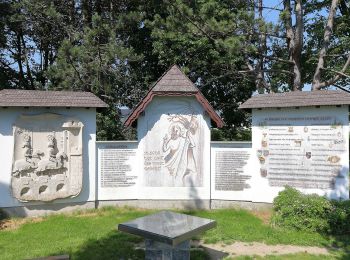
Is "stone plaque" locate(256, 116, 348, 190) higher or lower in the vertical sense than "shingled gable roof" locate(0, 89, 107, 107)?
lower

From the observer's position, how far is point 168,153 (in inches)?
428

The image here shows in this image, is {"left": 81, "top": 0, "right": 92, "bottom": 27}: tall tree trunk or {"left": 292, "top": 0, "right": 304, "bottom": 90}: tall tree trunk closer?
{"left": 292, "top": 0, "right": 304, "bottom": 90}: tall tree trunk

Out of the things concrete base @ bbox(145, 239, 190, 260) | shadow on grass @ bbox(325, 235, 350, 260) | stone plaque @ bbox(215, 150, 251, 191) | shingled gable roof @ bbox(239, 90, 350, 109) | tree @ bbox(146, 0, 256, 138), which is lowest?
shadow on grass @ bbox(325, 235, 350, 260)

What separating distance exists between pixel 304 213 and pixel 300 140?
7.25 ft

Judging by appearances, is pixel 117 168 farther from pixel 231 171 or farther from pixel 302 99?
pixel 302 99

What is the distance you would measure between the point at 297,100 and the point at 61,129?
6.78m

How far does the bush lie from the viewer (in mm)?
8414

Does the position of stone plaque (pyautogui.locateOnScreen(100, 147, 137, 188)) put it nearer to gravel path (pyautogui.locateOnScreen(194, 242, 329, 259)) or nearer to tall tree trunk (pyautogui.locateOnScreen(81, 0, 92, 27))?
gravel path (pyautogui.locateOnScreen(194, 242, 329, 259))

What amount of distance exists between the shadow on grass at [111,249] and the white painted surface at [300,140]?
4.30 meters

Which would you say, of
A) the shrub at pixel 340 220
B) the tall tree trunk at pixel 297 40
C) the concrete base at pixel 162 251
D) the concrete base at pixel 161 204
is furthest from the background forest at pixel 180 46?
the concrete base at pixel 162 251

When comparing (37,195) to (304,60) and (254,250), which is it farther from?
(304,60)

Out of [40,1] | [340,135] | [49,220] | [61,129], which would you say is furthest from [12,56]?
[340,135]

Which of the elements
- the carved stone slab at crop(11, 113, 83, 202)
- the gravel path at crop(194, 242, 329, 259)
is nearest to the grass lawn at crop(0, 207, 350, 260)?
the gravel path at crop(194, 242, 329, 259)

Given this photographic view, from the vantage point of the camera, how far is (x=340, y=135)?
31.1 ft
